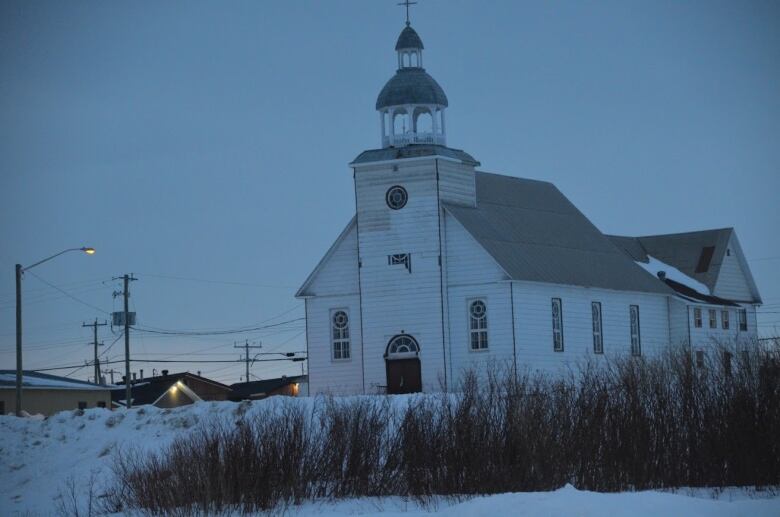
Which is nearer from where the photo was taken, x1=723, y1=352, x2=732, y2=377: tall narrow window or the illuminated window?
x1=723, y1=352, x2=732, y2=377: tall narrow window

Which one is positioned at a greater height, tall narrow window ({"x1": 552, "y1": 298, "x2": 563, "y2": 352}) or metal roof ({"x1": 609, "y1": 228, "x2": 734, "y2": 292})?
metal roof ({"x1": 609, "y1": 228, "x2": 734, "y2": 292})

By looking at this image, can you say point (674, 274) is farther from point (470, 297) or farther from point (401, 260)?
point (401, 260)

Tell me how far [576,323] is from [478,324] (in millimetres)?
5785

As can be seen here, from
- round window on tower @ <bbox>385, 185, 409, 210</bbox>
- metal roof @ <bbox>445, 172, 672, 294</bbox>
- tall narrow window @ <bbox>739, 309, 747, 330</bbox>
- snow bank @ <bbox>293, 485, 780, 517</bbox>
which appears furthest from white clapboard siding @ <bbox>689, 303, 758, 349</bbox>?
snow bank @ <bbox>293, 485, 780, 517</bbox>

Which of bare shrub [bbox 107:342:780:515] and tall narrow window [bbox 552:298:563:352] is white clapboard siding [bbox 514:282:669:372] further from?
bare shrub [bbox 107:342:780:515]

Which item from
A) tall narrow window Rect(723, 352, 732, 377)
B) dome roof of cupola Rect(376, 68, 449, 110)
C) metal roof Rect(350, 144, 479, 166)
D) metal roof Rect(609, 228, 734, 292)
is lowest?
tall narrow window Rect(723, 352, 732, 377)

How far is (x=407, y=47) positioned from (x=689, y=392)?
1075 inches

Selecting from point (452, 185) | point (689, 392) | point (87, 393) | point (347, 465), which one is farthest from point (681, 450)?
point (87, 393)

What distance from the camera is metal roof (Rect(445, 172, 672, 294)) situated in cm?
6875

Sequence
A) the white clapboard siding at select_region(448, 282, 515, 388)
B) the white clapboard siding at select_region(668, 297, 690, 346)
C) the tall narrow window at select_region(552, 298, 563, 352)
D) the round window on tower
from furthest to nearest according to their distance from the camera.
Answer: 1. the white clapboard siding at select_region(668, 297, 690, 346)
2. the tall narrow window at select_region(552, 298, 563, 352)
3. the round window on tower
4. the white clapboard siding at select_region(448, 282, 515, 388)

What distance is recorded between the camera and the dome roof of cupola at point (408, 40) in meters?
70.0

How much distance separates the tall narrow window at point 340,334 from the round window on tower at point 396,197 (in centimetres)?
506

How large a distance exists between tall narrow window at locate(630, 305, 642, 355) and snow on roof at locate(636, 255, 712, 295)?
19.6 ft

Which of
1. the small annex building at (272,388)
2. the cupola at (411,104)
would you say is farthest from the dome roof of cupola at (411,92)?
the small annex building at (272,388)
